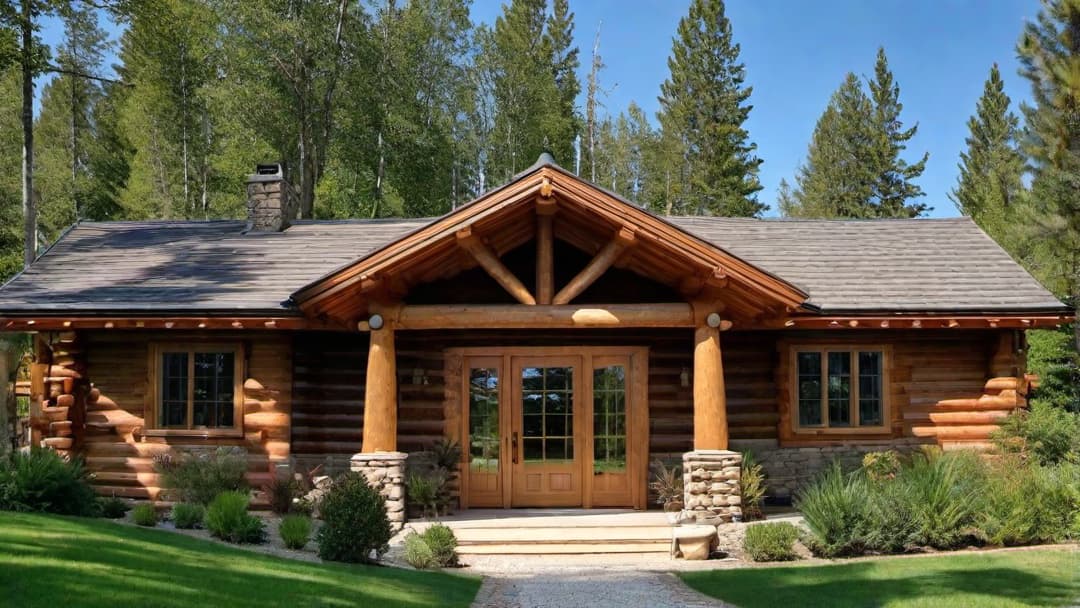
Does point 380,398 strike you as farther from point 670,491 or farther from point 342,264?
point 670,491

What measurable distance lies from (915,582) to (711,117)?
109 ft

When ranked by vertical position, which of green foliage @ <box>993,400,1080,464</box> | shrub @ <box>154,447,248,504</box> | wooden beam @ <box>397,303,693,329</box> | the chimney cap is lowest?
shrub @ <box>154,447,248,504</box>

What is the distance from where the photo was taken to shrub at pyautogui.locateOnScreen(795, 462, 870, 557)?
33.6 ft

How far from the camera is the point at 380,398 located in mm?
11625

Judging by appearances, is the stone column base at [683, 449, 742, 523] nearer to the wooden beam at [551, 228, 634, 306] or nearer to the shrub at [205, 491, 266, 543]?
the wooden beam at [551, 228, 634, 306]

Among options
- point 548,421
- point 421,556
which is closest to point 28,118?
point 548,421

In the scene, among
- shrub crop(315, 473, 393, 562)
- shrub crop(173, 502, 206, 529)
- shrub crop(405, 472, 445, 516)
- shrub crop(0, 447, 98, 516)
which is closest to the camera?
shrub crop(315, 473, 393, 562)

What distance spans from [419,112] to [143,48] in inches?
426

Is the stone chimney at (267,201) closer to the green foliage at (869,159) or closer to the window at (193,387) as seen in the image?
the window at (193,387)

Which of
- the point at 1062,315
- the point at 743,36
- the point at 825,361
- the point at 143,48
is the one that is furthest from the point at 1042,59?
the point at 143,48

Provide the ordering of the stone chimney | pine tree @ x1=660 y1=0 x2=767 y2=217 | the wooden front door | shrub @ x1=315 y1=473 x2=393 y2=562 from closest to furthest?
shrub @ x1=315 y1=473 x2=393 y2=562, the wooden front door, the stone chimney, pine tree @ x1=660 y1=0 x2=767 y2=217

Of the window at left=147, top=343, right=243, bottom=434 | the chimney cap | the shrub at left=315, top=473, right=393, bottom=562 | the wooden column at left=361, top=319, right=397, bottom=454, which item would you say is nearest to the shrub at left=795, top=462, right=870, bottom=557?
the shrub at left=315, top=473, right=393, bottom=562

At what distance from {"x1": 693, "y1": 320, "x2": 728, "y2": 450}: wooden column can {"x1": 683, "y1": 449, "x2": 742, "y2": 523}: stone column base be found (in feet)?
0.61

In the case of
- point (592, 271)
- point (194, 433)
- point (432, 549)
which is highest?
point (592, 271)
